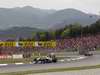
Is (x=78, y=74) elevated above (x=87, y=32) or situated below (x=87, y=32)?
below

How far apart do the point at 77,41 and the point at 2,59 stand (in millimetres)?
62856

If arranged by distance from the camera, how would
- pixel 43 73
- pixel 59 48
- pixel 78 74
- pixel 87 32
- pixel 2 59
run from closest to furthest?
1. pixel 78 74
2. pixel 43 73
3. pixel 2 59
4. pixel 59 48
5. pixel 87 32

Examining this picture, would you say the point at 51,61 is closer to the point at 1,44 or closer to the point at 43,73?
the point at 43,73

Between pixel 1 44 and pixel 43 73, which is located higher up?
pixel 1 44

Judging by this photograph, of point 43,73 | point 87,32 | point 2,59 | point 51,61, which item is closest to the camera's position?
point 43,73

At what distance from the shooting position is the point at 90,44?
126 metres

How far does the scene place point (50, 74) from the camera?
106 feet

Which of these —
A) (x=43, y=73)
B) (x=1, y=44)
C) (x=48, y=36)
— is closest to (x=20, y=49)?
(x=1, y=44)

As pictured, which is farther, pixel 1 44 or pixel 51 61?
pixel 1 44

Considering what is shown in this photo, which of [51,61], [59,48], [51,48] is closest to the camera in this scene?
[51,61]

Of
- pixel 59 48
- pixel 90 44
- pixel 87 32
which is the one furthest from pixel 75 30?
pixel 59 48

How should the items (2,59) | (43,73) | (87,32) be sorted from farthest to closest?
(87,32), (2,59), (43,73)

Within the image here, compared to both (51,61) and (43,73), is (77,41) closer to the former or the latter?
(51,61)

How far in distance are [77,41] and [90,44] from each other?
6.18m
